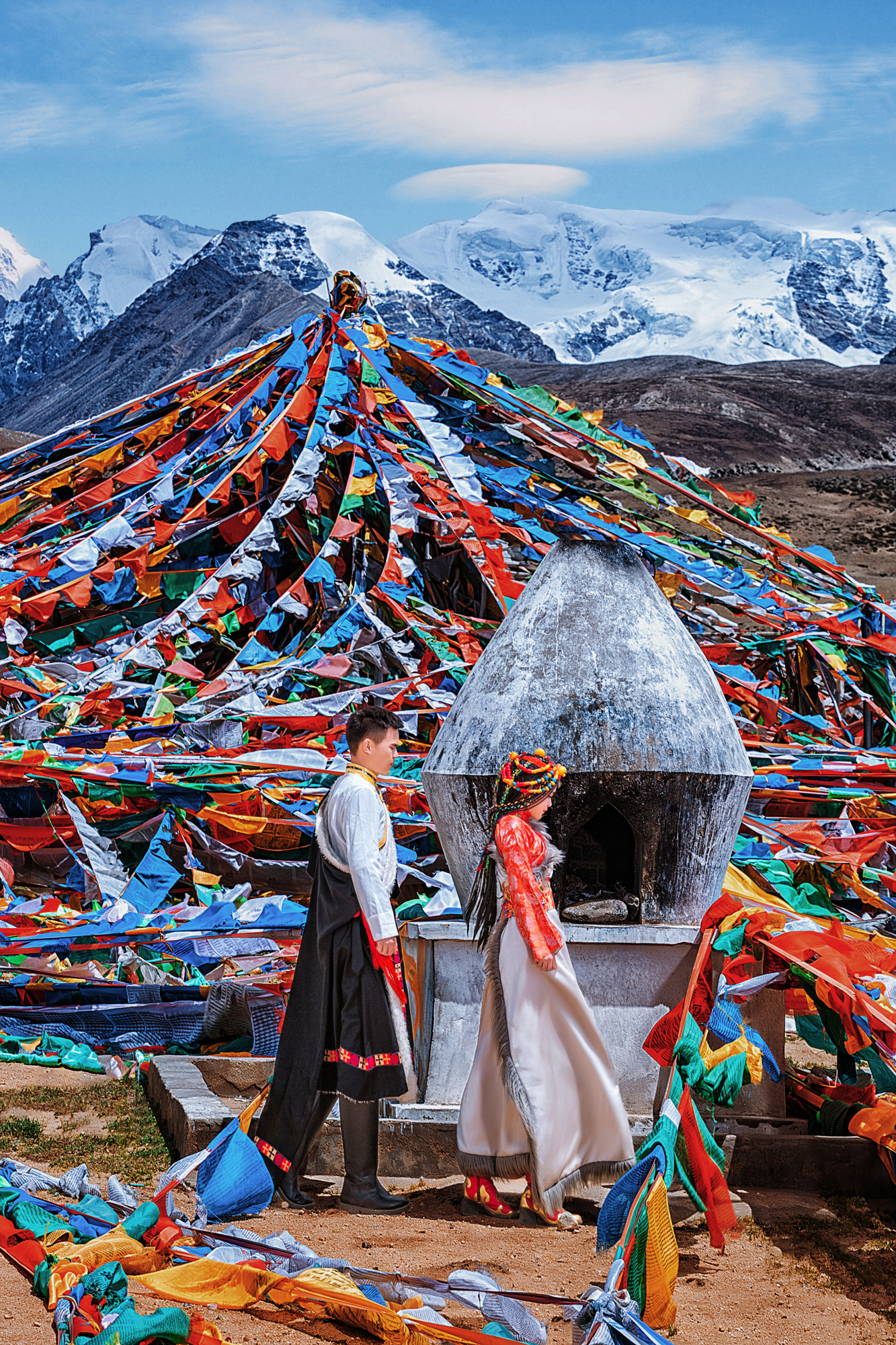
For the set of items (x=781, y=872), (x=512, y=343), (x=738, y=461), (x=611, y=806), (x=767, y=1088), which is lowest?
(x=767, y=1088)

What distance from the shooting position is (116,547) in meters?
11.4

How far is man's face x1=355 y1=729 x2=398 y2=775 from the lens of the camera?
4.38 m

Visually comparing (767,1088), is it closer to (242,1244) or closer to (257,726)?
(242,1244)

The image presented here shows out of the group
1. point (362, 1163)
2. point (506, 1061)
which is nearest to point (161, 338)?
point (362, 1163)

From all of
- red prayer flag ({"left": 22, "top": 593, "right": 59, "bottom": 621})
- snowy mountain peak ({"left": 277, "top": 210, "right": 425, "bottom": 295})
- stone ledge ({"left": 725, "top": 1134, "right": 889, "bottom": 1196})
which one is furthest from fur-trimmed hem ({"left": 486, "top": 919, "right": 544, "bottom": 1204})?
snowy mountain peak ({"left": 277, "top": 210, "right": 425, "bottom": 295})

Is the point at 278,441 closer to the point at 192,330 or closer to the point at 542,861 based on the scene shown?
the point at 542,861

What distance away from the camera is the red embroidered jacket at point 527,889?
13.7 ft

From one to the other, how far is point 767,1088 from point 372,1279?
2118mm

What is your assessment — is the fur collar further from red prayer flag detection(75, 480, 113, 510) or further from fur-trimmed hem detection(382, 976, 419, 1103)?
red prayer flag detection(75, 480, 113, 510)

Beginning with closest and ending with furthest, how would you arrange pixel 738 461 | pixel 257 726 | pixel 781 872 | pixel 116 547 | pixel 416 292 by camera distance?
pixel 781 872 → pixel 257 726 → pixel 116 547 → pixel 738 461 → pixel 416 292

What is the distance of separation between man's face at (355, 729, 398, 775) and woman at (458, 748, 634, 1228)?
0.42 metres

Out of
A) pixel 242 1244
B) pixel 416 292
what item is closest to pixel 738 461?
pixel 242 1244

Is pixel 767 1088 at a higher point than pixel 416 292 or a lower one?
lower

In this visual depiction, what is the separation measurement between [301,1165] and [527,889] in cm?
111
